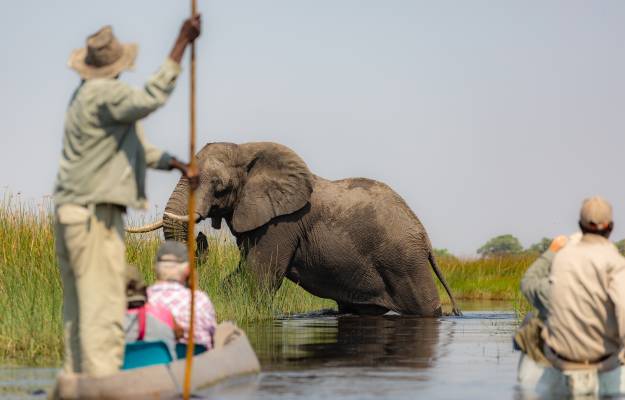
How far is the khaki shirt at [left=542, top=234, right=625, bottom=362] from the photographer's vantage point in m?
10.2

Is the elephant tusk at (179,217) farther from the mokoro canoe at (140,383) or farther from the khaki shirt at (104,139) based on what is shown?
the khaki shirt at (104,139)

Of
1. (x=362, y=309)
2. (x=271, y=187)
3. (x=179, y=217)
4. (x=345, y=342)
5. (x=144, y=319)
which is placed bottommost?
(x=362, y=309)

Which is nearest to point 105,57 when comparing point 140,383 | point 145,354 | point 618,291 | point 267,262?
point 145,354

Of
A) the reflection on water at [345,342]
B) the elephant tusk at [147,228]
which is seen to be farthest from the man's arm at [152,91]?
the elephant tusk at [147,228]

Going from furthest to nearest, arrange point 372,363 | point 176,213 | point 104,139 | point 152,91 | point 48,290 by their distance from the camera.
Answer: point 176,213
point 48,290
point 372,363
point 104,139
point 152,91

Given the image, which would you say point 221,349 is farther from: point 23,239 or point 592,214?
point 23,239

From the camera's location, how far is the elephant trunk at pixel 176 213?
20.7 m

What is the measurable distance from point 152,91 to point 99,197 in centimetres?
82

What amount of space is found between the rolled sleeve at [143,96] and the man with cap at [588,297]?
2.93m

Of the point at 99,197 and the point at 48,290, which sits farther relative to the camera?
the point at 48,290

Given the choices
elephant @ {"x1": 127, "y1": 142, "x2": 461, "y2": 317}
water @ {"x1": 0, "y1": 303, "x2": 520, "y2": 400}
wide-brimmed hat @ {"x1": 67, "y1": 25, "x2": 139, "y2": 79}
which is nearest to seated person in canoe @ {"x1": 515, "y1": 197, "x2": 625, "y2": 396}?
water @ {"x1": 0, "y1": 303, "x2": 520, "y2": 400}

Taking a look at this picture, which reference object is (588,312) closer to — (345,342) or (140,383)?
(140,383)

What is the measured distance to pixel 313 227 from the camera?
2191cm

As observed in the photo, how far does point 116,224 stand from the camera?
10188mm
